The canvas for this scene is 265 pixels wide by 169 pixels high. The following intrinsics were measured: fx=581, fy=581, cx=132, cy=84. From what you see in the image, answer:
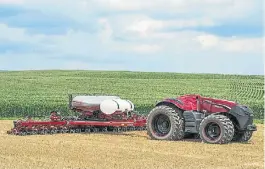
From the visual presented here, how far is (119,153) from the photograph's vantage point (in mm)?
13867

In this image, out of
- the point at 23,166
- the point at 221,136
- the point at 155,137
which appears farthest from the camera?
the point at 155,137

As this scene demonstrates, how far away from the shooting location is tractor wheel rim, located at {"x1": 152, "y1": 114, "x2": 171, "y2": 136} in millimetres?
16891

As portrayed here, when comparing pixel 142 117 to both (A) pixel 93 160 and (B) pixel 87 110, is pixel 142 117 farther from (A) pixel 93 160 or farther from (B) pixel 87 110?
(A) pixel 93 160

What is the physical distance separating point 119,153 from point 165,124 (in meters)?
3.45

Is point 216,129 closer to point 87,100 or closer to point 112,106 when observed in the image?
point 112,106

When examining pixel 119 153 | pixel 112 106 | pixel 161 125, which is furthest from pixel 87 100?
pixel 119 153

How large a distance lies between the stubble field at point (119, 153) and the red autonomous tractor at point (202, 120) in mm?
341

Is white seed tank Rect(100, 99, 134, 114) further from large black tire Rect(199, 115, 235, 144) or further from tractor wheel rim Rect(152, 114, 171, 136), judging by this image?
large black tire Rect(199, 115, 235, 144)

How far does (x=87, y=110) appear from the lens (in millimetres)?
18891

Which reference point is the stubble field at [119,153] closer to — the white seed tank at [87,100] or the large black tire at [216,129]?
the large black tire at [216,129]

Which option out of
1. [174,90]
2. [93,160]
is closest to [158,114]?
[93,160]

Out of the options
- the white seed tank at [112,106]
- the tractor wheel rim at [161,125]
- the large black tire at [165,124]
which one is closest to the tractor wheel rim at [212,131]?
the large black tire at [165,124]

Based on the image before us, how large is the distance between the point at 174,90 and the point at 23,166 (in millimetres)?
34495

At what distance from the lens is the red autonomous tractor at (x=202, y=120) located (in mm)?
15672
